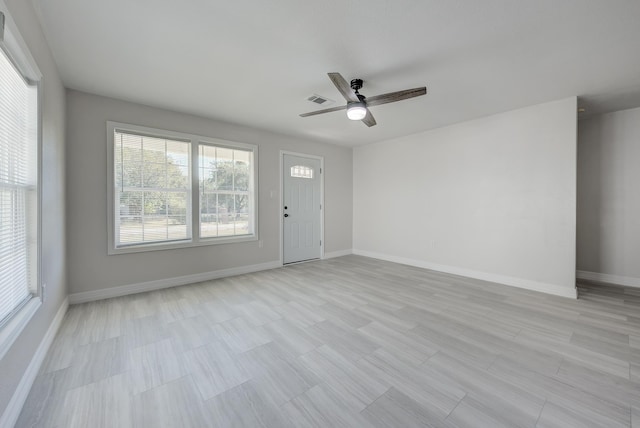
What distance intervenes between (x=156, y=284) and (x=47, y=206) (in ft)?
5.83

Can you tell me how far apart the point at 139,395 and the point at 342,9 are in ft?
9.56

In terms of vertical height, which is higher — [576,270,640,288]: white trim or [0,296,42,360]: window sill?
[0,296,42,360]: window sill

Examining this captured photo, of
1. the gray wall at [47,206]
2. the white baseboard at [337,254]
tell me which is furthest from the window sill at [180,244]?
the white baseboard at [337,254]

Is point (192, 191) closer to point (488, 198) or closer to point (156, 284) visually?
point (156, 284)

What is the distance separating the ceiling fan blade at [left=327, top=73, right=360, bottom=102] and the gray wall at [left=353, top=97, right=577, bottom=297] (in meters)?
2.70

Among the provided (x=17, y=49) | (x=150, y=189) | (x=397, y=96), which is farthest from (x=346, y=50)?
(x=150, y=189)

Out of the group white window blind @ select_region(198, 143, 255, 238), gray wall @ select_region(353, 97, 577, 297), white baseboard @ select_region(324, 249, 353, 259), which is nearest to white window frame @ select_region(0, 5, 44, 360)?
white window blind @ select_region(198, 143, 255, 238)

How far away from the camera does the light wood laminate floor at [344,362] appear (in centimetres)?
150

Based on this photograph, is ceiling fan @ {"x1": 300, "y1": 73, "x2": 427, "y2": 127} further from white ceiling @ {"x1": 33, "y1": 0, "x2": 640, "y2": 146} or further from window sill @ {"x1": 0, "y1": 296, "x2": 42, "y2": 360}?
window sill @ {"x1": 0, "y1": 296, "x2": 42, "y2": 360}

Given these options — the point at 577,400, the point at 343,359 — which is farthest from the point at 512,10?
the point at 343,359

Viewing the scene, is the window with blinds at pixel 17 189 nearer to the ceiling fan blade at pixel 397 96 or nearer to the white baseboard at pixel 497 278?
the ceiling fan blade at pixel 397 96

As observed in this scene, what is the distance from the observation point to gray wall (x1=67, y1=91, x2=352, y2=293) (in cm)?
316

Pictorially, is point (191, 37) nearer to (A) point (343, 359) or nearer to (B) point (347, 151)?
(A) point (343, 359)

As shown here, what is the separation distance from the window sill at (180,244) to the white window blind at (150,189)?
8 cm
